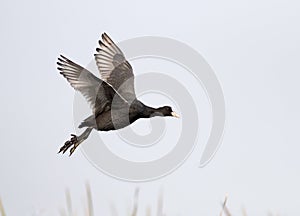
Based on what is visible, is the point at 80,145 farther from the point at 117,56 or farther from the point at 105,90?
the point at 117,56

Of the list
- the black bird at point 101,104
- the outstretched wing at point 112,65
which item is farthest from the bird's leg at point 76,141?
the outstretched wing at point 112,65

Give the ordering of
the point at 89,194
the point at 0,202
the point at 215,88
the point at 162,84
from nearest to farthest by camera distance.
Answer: the point at 0,202 < the point at 89,194 < the point at 215,88 < the point at 162,84

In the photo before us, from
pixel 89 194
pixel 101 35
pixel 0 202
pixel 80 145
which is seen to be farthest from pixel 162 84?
pixel 0 202

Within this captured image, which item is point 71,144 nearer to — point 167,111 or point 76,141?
point 76,141

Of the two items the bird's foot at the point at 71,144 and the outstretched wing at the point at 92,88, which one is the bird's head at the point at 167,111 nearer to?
the outstretched wing at the point at 92,88

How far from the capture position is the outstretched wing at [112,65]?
19.6ft

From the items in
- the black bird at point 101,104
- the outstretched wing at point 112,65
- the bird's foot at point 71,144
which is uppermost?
the outstretched wing at point 112,65

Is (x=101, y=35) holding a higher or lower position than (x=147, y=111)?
higher

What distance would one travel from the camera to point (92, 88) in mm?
5332

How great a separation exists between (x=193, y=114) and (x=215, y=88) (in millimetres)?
429

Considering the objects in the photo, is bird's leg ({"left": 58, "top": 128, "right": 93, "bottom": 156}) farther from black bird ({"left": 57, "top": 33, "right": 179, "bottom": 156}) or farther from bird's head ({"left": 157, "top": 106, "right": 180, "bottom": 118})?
bird's head ({"left": 157, "top": 106, "right": 180, "bottom": 118})

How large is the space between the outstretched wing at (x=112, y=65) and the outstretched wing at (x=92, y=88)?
55 centimetres

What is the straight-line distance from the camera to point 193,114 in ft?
18.2

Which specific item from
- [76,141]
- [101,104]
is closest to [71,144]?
[76,141]
